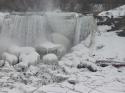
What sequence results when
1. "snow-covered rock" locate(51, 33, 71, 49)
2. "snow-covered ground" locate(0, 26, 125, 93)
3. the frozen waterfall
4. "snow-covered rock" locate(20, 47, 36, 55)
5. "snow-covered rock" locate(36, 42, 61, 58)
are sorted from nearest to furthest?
"snow-covered ground" locate(0, 26, 125, 93) → "snow-covered rock" locate(20, 47, 36, 55) → "snow-covered rock" locate(36, 42, 61, 58) → "snow-covered rock" locate(51, 33, 71, 49) → the frozen waterfall

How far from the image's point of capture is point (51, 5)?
552 inches

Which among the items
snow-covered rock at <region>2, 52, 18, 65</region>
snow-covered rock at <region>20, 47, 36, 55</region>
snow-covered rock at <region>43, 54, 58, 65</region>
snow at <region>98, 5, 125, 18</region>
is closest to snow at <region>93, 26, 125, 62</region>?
snow at <region>98, 5, 125, 18</region>

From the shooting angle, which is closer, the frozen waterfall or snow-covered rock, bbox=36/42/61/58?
snow-covered rock, bbox=36/42/61/58

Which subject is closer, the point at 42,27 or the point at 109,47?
the point at 109,47

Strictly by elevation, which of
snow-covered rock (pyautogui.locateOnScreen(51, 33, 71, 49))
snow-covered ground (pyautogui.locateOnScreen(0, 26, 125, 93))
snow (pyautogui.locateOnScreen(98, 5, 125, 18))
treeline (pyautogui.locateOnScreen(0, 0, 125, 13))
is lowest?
snow-covered ground (pyautogui.locateOnScreen(0, 26, 125, 93))

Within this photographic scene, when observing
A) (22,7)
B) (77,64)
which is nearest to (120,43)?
(77,64)

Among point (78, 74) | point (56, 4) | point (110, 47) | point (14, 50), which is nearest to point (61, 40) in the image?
point (14, 50)

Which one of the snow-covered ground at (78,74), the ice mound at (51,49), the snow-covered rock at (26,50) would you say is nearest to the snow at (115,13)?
the snow-covered ground at (78,74)

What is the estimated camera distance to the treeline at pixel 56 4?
12875 millimetres

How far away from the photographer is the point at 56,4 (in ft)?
45.9

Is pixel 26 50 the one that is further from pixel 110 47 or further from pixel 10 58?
pixel 110 47

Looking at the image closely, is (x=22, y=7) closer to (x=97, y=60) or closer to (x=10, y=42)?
(x=10, y=42)

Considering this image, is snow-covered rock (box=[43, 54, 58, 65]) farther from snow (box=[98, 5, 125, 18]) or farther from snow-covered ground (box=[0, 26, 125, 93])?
snow (box=[98, 5, 125, 18])

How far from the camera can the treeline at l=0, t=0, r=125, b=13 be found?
42.2ft
